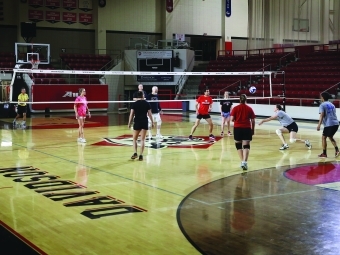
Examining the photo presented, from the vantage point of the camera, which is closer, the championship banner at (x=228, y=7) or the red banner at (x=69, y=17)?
the red banner at (x=69, y=17)

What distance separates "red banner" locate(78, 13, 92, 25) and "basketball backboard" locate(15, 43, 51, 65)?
15.0 feet

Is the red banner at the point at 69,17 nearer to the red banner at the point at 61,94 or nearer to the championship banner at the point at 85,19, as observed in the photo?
the championship banner at the point at 85,19

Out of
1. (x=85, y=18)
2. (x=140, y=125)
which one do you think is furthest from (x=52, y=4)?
(x=140, y=125)

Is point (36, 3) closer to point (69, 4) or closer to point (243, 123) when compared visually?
point (69, 4)

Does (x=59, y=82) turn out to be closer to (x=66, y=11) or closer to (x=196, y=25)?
(x=66, y=11)

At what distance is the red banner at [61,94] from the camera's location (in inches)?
1251

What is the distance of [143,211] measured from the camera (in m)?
8.05

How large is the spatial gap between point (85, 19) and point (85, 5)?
988 millimetres

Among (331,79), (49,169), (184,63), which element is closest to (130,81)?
(184,63)

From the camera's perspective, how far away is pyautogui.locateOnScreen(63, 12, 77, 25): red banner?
3716 cm

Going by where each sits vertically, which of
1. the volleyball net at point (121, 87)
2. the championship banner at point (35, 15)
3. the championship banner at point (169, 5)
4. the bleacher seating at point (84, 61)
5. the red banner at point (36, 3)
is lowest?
the volleyball net at point (121, 87)

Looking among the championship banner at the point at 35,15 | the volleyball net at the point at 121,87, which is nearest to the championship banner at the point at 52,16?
the championship banner at the point at 35,15

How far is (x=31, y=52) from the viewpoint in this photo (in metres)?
30.3

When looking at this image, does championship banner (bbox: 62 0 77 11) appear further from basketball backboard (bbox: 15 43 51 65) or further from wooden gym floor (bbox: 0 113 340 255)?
wooden gym floor (bbox: 0 113 340 255)
